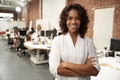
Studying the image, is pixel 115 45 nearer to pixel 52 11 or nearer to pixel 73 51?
pixel 73 51

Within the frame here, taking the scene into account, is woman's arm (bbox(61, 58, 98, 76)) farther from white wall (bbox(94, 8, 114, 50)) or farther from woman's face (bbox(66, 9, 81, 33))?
white wall (bbox(94, 8, 114, 50))

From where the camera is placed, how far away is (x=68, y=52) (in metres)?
1.23

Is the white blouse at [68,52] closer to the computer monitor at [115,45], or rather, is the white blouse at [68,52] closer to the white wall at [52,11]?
the computer monitor at [115,45]

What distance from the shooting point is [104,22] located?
5.73m

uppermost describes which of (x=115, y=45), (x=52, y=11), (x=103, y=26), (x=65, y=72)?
(x=52, y=11)

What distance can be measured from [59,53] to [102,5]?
16.8 feet

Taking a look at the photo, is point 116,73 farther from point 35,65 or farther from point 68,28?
point 35,65

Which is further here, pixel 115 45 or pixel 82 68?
pixel 115 45

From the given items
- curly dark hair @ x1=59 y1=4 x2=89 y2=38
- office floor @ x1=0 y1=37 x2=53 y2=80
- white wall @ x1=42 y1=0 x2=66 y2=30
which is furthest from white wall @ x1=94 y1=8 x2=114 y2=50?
curly dark hair @ x1=59 y1=4 x2=89 y2=38

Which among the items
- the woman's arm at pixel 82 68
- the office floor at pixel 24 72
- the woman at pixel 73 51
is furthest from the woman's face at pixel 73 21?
the office floor at pixel 24 72

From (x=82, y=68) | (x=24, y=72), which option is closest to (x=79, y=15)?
(x=82, y=68)

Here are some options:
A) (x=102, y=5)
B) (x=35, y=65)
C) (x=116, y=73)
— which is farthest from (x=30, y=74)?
(x=102, y=5)

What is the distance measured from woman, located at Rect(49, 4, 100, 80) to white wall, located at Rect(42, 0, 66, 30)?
24.0 feet

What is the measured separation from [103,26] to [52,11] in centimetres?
445
